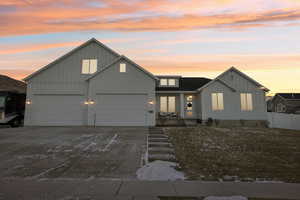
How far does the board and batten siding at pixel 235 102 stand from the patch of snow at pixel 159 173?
40.6 feet

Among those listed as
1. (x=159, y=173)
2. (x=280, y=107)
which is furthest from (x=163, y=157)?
(x=280, y=107)

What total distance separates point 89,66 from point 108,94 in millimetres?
3818

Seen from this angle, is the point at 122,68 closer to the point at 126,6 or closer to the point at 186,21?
the point at 126,6

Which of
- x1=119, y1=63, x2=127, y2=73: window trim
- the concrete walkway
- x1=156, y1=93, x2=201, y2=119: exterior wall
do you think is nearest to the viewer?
the concrete walkway

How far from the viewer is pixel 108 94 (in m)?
14.7

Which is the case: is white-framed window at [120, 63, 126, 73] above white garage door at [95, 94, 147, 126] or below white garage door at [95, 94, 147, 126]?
above

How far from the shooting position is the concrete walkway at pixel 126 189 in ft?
10.1

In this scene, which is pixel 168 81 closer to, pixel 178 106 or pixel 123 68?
pixel 178 106

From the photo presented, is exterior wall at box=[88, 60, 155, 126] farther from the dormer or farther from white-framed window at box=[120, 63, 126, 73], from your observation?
the dormer

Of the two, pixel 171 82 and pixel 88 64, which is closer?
pixel 88 64

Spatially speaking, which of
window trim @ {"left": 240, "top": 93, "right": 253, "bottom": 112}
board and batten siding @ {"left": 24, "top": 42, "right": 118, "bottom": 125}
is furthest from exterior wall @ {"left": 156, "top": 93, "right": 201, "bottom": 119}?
board and batten siding @ {"left": 24, "top": 42, "right": 118, "bottom": 125}

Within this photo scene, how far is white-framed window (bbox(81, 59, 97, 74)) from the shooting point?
1562cm

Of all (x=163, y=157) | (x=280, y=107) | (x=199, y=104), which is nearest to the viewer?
(x=163, y=157)

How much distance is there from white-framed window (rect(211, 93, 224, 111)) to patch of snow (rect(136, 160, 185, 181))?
1279cm
